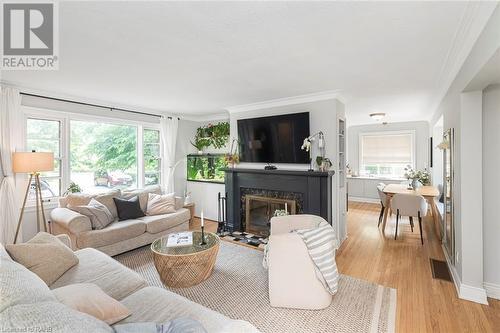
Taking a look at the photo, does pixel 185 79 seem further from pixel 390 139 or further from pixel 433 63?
pixel 390 139

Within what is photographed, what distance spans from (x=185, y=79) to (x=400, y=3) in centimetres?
231

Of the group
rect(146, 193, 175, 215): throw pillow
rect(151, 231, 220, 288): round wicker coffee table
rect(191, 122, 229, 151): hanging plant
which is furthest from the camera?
rect(191, 122, 229, 151): hanging plant

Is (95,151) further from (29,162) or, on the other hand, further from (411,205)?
(411,205)

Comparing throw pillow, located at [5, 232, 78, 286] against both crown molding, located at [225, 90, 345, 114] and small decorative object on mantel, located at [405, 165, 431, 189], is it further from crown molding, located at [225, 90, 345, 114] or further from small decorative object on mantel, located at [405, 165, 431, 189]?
small decorative object on mantel, located at [405, 165, 431, 189]

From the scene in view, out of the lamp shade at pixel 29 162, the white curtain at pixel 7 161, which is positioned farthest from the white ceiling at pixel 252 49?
the lamp shade at pixel 29 162

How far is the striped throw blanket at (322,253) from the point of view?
2.19 metres

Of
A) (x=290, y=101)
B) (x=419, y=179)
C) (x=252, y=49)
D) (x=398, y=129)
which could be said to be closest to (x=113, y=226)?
(x=252, y=49)

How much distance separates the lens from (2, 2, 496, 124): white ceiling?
1.65 m

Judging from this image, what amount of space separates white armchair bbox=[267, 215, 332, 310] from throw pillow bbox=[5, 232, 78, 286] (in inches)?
70.4

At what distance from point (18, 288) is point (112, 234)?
2.37 m

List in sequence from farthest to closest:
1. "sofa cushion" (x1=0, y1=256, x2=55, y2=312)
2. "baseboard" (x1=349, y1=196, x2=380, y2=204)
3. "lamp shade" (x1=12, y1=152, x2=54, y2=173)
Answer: "baseboard" (x1=349, y1=196, x2=380, y2=204)
"lamp shade" (x1=12, y1=152, x2=54, y2=173)
"sofa cushion" (x1=0, y1=256, x2=55, y2=312)

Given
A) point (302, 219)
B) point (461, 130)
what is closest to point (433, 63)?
point (461, 130)

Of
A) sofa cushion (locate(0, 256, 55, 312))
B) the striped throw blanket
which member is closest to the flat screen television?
the striped throw blanket

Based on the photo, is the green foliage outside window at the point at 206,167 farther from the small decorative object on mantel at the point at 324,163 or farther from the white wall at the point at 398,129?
the white wall at the point at 398,129
